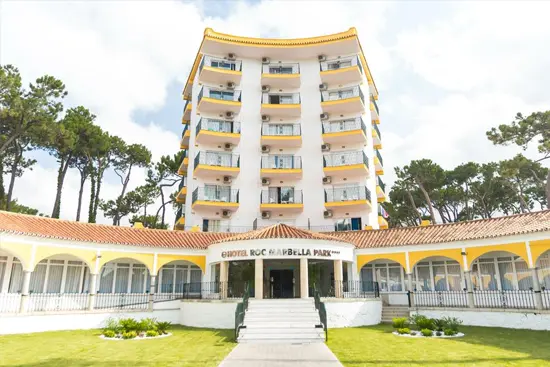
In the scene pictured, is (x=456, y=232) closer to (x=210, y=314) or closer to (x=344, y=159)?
(x=344, y=159)

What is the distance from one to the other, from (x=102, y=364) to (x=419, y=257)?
19.9 m

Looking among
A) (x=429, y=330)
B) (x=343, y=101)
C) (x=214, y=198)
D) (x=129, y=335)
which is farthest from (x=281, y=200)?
(x=129, y=335)

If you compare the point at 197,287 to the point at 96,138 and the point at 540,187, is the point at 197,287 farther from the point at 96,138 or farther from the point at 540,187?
the point at 540,187

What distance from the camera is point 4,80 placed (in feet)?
95.7

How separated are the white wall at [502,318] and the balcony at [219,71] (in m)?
29.3

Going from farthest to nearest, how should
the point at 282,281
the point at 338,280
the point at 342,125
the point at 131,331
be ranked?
the point at 342,125 → the point at 282,281 → the point at 338,280 → the point at 131,331

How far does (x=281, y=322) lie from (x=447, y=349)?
7.67m

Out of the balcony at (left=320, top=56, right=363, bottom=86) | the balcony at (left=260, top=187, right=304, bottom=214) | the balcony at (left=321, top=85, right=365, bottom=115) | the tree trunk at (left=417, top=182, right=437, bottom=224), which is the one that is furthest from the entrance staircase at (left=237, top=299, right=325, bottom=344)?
the tree trunk at (left=417, top=182, right=437, bottom=224)

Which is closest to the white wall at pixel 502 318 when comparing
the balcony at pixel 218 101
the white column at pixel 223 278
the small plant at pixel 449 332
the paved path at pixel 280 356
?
the small plant at pixel 449 332

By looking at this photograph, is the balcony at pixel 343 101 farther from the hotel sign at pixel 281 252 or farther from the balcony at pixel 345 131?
the hotel sign at pixel 281 252

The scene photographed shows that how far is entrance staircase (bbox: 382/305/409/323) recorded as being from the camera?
76.1ft

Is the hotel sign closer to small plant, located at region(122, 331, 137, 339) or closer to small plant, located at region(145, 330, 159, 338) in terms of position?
small plant, located at region(145, 330, 159, 338)

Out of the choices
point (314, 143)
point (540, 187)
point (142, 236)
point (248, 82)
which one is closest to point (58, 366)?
point (142, 236)

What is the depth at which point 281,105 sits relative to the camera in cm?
3775
